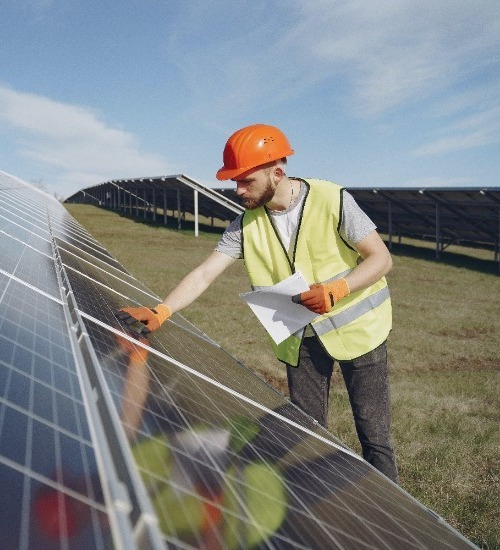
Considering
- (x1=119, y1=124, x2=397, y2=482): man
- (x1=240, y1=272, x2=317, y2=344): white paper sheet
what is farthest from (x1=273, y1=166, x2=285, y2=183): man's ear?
(x1=240, y1=272, x2=317, y2=344): white paper sheet

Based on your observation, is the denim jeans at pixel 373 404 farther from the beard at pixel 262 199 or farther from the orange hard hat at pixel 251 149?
the orange hard hat at pixel 251 149

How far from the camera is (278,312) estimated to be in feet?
10.8

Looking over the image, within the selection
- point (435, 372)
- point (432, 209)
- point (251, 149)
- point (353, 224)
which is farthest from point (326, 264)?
point (432, 209)

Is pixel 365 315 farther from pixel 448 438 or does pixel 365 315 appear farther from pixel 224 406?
pixel 448 438

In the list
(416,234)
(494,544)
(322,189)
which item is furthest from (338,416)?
(416,234)

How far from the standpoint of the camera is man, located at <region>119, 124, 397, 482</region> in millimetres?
2982

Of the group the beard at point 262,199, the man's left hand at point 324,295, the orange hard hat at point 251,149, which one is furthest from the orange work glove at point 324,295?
the orange hard hat at point 251,149

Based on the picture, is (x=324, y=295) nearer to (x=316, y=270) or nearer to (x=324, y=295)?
(x=324, y=295)

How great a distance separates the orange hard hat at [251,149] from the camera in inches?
119

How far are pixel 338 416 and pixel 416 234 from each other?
83.4 feet

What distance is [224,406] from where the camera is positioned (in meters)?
2.41

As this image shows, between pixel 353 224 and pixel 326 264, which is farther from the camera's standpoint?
pixel 326 264

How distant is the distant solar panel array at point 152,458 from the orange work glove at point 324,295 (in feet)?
2.04

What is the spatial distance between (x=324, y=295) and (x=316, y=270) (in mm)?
385
